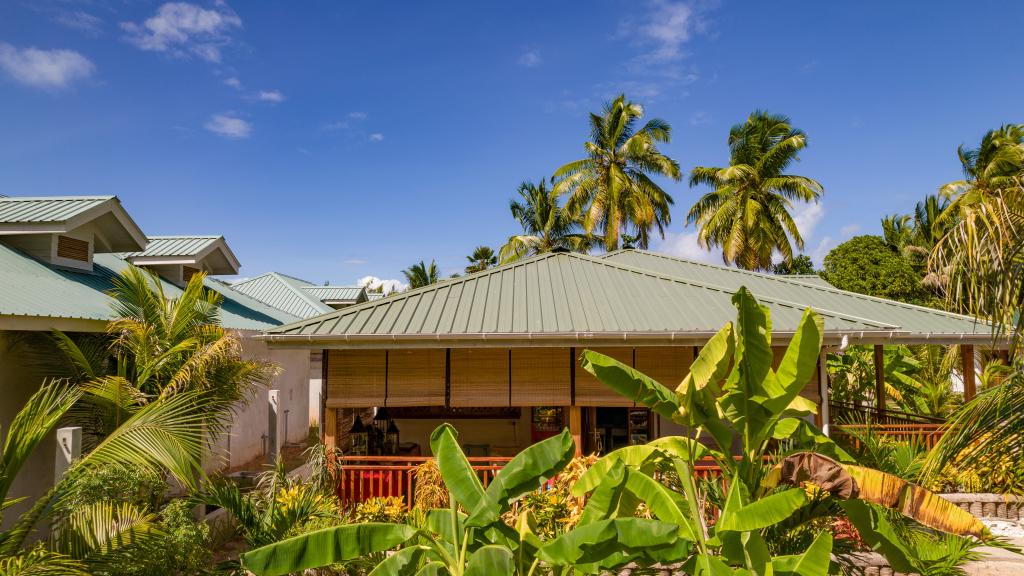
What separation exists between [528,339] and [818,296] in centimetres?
742

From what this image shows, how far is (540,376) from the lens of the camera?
9.12 m

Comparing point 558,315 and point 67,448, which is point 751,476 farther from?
point 67,448

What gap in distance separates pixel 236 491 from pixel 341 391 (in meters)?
3.18

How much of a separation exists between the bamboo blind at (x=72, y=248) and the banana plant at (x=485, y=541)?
907cm

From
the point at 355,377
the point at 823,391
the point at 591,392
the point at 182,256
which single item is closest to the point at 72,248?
the point at 182,256

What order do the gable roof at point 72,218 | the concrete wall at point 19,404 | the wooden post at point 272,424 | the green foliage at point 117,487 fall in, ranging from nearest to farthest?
the green foliage at point 117,487 < the concrete wall at point 19,404 < the gable roof at point 72,218 < the wooden post at point 272,424

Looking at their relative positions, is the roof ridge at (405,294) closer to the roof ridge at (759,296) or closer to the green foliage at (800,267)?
the roof ridge at (759,296)

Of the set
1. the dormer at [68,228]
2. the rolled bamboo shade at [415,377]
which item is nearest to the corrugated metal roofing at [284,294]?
the dormer at [68,228]

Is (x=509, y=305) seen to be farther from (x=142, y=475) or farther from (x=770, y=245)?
(x=770, y=245)

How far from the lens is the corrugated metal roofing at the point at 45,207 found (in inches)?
389

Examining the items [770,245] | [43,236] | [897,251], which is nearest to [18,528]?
[43,236]

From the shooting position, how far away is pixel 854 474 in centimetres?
459

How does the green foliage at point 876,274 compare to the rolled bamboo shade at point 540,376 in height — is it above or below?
above

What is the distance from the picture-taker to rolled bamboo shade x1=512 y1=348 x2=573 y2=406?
905 cm
